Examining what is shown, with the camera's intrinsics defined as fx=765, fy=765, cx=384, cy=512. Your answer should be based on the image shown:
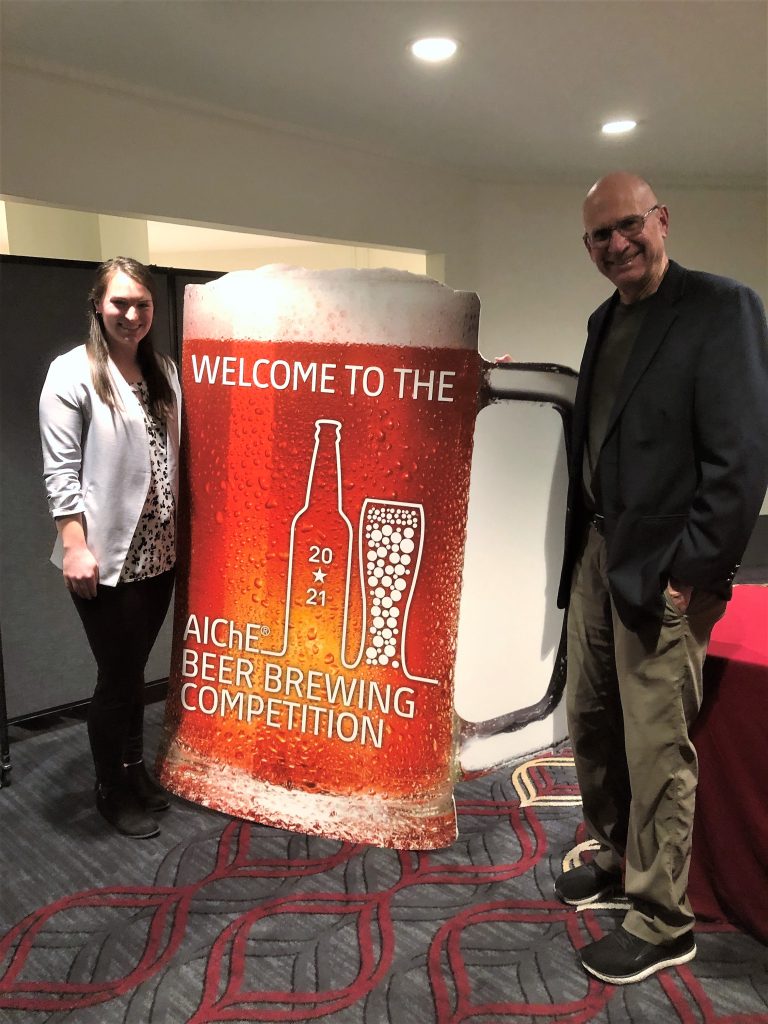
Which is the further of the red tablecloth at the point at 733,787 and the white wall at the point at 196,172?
the white wall at the point at 196,172

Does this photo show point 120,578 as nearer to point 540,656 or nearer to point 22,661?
point 22,661

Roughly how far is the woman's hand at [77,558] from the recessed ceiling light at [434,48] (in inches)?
62.2

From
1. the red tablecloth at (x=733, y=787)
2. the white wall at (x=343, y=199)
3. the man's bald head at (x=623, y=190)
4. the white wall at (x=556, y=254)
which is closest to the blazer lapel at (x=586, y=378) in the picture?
the man's bald head at (x=623, y=190)

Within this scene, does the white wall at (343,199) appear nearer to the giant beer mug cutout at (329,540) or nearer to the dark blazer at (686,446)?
the giant beer mug cutout at (329,540)

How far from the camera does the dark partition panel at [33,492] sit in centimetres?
226

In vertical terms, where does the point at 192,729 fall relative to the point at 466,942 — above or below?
above

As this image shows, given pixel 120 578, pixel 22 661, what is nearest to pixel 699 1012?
pixel 120 578

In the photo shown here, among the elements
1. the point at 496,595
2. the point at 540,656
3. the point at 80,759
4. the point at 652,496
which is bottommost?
the point at 80,759

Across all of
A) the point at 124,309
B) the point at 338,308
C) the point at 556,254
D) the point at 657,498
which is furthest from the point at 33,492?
the point at 556,254

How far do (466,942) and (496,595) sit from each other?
76 centimetres

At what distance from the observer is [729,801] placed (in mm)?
1547

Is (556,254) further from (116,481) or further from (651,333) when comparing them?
(116,481)

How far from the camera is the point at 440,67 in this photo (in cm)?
231

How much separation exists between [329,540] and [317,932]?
2.73 ft
